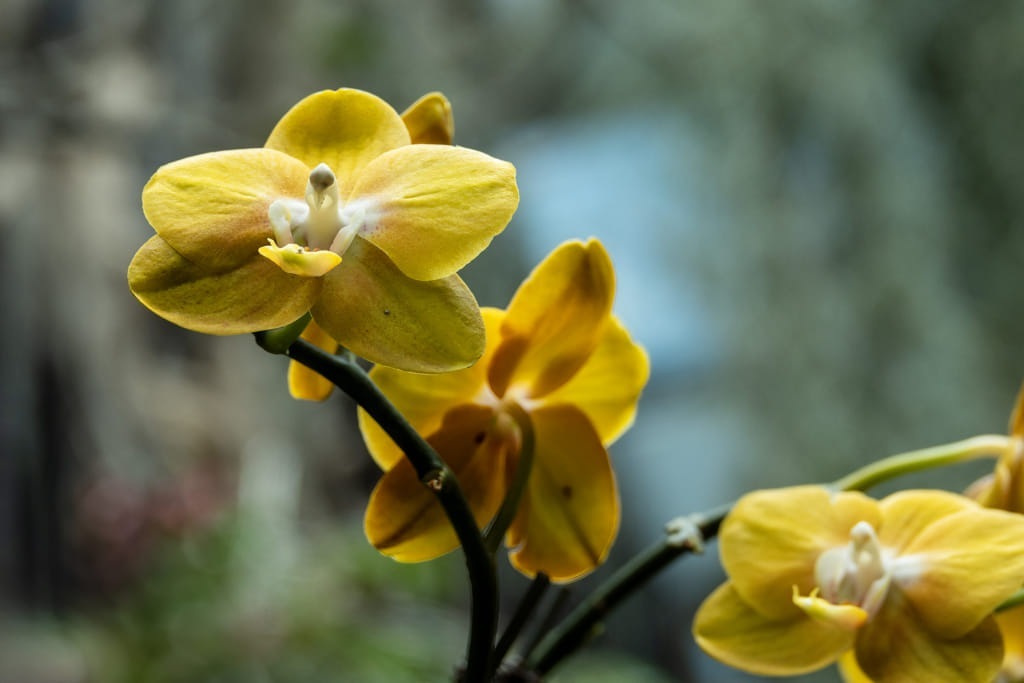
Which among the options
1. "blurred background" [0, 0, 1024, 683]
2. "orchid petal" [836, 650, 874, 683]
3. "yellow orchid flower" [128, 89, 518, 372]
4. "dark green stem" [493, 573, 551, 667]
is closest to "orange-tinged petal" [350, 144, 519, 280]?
"yellow orchid flower" [128, 89, 518, 372]

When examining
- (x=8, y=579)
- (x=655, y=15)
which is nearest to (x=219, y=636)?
(x=8, y=579)

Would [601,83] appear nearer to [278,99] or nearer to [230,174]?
[278,99]

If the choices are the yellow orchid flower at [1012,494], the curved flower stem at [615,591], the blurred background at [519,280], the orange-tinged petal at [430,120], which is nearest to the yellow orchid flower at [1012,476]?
the yellow orchid flower at [1012,494]

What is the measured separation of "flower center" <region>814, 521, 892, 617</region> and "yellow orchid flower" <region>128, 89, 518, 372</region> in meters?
0.15

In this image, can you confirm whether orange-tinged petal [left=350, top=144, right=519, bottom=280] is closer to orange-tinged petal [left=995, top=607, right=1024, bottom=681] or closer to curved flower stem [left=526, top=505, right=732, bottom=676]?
curved flower stem [left=526, top=505, right=732, bottom=676]

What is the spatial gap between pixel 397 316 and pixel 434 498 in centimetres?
7

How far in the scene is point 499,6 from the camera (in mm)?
1948

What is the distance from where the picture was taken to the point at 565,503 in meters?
0.31

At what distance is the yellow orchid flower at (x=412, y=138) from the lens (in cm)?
30

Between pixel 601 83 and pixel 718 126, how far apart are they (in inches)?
9.9

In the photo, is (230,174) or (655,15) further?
(655,15)

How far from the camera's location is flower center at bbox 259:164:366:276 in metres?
0.26

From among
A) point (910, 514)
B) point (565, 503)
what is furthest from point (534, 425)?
point (910, 514)

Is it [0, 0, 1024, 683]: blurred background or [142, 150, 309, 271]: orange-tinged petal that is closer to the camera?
[142, 150, 309, 271]: orange-tinged petal
